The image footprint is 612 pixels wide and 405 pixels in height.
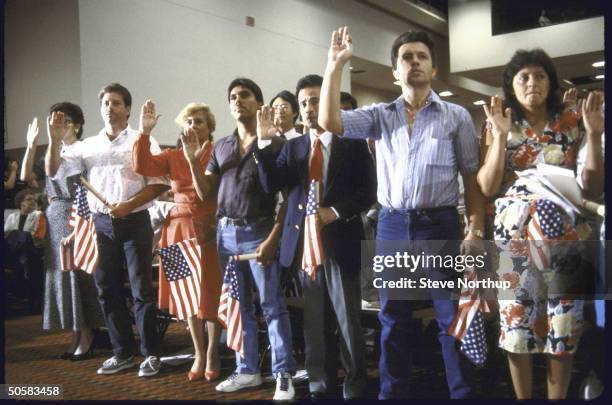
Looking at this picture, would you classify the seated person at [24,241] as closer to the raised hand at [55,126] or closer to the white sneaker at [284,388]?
the raised hand at [55,126]

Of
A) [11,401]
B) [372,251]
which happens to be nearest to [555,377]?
[372,251]

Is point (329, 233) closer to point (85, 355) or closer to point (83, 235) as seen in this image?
point (83, 235)

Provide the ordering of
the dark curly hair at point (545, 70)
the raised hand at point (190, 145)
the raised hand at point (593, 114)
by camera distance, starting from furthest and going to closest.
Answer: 1. the raised hand at point (190, 145)
2. the dark curly hair at point (545, 70)
3. the raised hand at point (593, 114)

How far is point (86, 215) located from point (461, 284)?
2.30 metres

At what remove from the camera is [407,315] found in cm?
244

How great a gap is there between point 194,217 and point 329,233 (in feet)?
3.24

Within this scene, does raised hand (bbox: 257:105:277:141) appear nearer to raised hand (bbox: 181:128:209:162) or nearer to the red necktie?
the red necktie

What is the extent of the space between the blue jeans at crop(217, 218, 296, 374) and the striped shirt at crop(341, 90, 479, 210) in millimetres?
819

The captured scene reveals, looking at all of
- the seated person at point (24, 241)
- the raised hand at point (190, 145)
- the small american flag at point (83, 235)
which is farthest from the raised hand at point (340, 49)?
the seated person at point (24, 241)

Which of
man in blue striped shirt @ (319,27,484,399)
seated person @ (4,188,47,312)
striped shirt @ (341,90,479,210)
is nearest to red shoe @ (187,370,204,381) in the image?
man in blue striped shirt @ (319,27,484,399)

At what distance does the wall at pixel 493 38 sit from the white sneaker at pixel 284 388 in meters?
1.71

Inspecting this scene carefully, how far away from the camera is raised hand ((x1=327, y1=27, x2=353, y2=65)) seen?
2.44 metres

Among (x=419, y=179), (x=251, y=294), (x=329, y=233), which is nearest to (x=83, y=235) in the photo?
(x=251, y=294)

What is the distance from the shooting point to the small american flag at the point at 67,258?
12.9 ft
